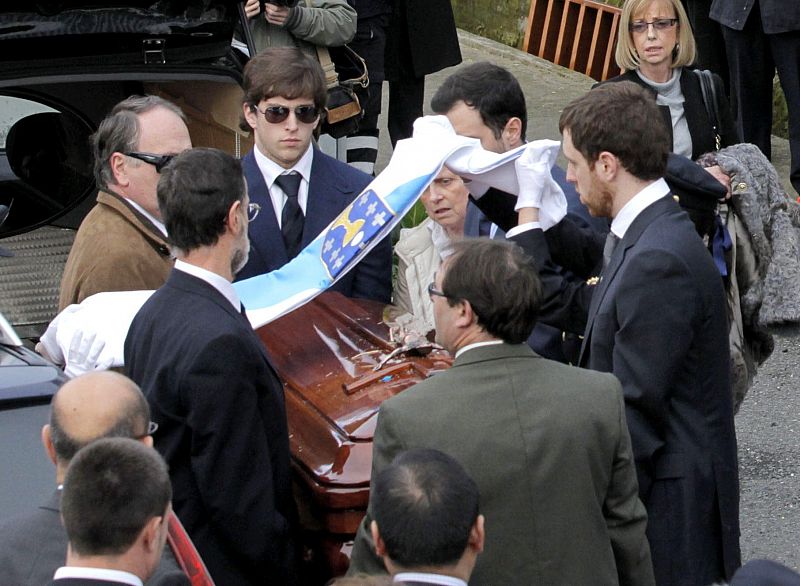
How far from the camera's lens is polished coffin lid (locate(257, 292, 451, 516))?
2840 millimetres

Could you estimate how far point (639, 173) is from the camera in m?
3.02

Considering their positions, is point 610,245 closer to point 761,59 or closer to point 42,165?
point 42,165

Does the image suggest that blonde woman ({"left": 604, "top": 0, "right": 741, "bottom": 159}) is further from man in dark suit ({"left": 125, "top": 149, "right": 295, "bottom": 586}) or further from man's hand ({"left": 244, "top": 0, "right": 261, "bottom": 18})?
man in dark suit ({"left": 125, "top": 149, "right": 295, "bottom": 586})

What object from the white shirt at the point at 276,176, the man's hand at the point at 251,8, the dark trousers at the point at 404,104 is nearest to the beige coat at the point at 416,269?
the white shirt at the point at 276,176

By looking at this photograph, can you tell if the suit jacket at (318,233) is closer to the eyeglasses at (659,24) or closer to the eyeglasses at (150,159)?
the eyeglasses at (150,159)

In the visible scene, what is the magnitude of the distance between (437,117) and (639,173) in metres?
0.72

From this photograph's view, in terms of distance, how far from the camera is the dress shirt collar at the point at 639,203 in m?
3.01

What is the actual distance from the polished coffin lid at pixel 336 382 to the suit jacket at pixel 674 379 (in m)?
0.49

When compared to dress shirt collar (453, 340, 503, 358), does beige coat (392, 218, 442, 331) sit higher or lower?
lower

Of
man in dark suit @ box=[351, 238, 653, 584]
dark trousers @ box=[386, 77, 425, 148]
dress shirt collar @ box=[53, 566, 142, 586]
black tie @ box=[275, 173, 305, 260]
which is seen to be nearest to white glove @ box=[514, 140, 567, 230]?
man in dark suit @ box=[351, 238, 653, 584]

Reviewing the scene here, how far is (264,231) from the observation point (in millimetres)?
3877

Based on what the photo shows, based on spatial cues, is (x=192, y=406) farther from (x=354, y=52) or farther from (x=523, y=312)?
(x=354, y=52)

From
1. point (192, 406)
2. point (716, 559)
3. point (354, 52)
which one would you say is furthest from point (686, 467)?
point (354, 52)

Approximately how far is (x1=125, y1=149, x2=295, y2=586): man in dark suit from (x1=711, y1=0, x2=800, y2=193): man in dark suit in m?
4.50
